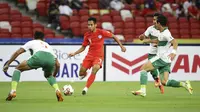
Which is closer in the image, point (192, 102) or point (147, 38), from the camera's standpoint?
point (192, 102)

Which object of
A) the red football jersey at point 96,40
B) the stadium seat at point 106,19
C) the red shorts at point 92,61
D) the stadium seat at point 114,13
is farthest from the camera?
the stadium seat at point 114,13

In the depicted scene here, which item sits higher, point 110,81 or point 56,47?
point 56,47

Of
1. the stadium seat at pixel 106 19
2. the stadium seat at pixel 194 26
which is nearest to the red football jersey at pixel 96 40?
the stadium seat at pixel 106 19

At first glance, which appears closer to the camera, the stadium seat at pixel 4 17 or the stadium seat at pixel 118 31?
the stadium seat at pixel 4 17

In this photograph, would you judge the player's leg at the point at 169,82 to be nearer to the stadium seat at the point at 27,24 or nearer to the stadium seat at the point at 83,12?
the stadium seat at the point at 27,24

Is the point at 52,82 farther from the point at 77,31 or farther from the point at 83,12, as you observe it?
the point at 83,12

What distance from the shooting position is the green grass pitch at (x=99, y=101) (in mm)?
11133

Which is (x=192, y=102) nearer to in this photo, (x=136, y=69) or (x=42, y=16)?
(x=136, y=69)

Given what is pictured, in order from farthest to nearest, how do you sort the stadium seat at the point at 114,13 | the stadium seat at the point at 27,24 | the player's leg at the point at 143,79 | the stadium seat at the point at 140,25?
the stadium seat at the point at 114,13 → the stadium seat at the point at 140,25 → the stadium seat at the point at 27,24 → the player's leg at the point at 143,79

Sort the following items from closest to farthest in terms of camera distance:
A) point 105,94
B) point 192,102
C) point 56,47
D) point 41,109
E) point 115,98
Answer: point 41,109, point 192,102, point 115,98, point 105,94, point 56,47

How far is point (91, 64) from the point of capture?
51.0ft

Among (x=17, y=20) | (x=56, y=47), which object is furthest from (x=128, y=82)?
(x=17, y=20)

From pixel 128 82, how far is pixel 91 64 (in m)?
Answer: 4.89

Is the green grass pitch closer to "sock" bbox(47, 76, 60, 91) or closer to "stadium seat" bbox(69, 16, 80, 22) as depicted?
"sock" bbox(47, 76, 60, 91)
